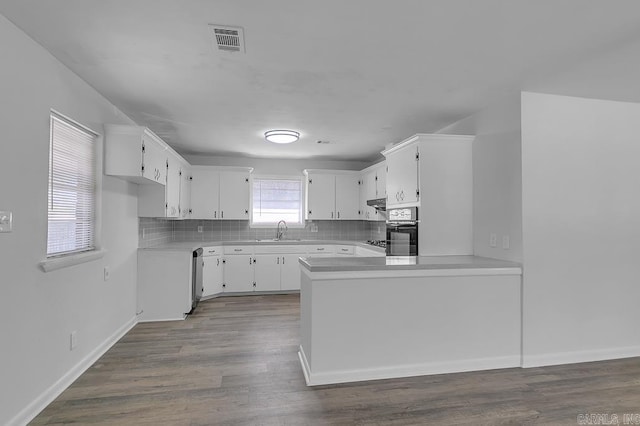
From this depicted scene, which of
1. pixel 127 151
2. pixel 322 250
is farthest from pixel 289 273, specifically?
pixel 127 151

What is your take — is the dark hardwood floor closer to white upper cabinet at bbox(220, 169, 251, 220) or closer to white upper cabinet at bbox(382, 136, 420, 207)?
white upper cabinet at bbox(382, 136, 420, 207)

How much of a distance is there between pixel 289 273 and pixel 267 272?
37 centimetres

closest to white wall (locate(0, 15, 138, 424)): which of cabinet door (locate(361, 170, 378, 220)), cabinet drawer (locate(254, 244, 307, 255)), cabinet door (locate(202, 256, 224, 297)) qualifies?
cabinet door (locate(202, 256, 224, 297))

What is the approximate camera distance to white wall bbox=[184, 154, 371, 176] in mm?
6445

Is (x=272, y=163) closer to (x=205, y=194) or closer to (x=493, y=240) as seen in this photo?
(x=205, y=194)

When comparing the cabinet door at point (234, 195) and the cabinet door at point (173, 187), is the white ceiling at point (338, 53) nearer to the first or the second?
the cabinet door at point (173, 187)

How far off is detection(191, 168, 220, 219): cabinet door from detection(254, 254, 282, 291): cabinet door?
3.56 ft

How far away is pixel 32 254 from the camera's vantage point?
7.55 ft

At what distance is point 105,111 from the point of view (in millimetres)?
3438

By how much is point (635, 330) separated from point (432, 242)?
2018 mm

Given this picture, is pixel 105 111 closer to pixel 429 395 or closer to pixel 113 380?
pixel 113 380

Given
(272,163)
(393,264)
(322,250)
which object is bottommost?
(322,250)

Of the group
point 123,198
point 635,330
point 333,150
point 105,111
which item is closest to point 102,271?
point 123,198

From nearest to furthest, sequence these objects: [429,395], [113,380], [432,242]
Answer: [429,395] < [113,380] < [432,242]
